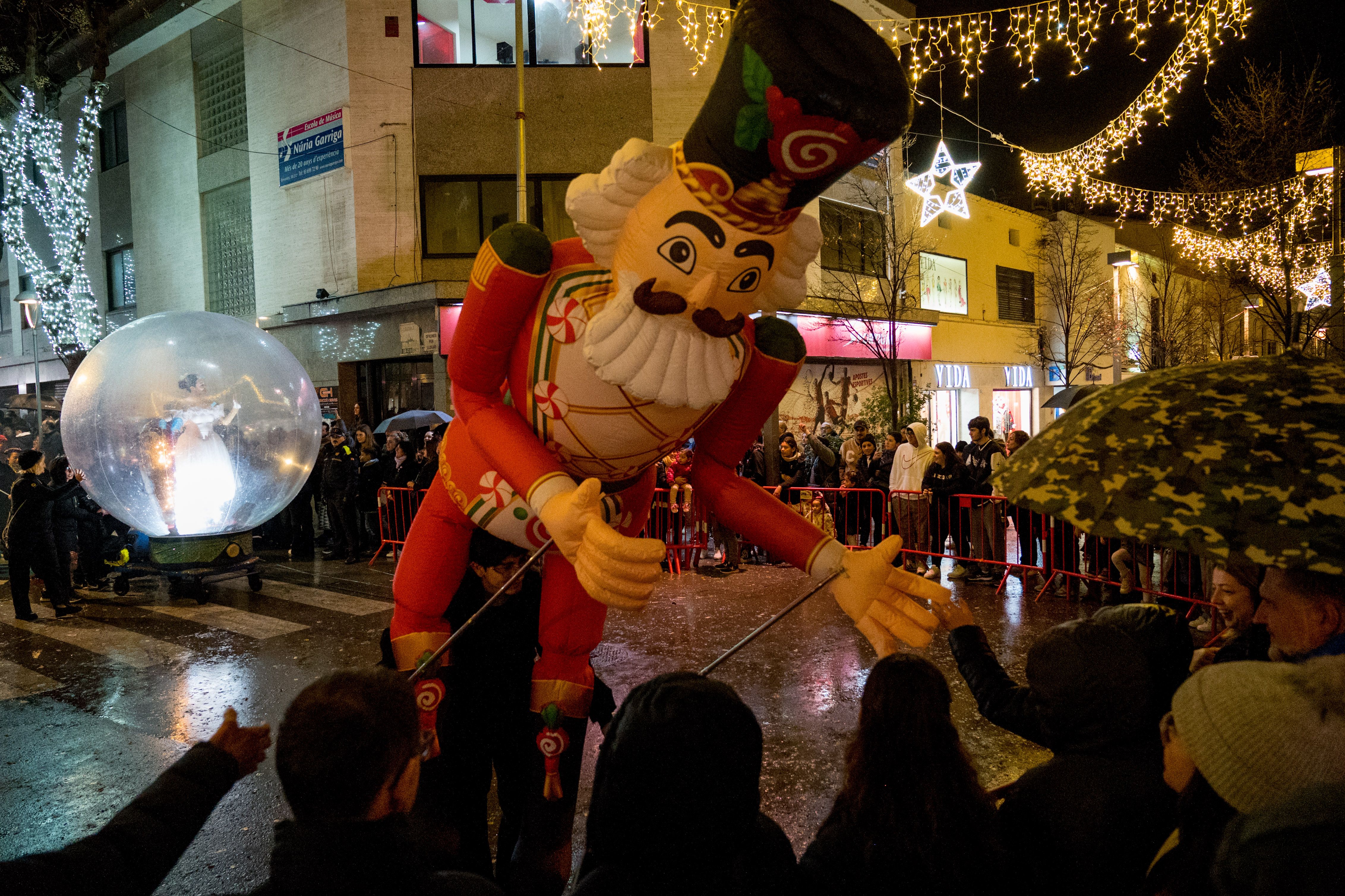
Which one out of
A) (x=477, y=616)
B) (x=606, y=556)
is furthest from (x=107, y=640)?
(x=606, y=556)

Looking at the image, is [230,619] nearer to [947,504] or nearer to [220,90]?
[947,504]

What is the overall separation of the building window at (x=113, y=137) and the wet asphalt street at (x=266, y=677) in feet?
45.9

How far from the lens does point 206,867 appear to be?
3594 millimetres

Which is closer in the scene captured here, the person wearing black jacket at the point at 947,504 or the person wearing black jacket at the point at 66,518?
the person wearing black jacket at the point at 66,518

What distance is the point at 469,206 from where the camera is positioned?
1507 centimetres

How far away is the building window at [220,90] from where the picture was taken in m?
16.8

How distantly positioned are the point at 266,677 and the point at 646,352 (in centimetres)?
525

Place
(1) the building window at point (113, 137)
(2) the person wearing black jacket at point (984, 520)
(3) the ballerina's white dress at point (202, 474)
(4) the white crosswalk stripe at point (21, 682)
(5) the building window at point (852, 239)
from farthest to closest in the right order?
(1) the building window at point (113, 137), (5) the building window at point (852, 239), (2) the person wearing black jacket at point (984, 520), (3) the ballerina's white dress at point (202, 474), (4) the white crosswalk stripe at point (21, 682)

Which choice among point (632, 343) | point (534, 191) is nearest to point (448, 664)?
point (632, 343)

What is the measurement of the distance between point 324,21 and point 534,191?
4.67 metres

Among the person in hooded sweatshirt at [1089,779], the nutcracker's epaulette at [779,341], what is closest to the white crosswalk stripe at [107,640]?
the nutcracker's epaulette at [779,341]

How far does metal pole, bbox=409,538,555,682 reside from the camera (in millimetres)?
2557

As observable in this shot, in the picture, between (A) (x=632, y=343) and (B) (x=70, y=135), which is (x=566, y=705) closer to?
(A) (x=632, y=343)

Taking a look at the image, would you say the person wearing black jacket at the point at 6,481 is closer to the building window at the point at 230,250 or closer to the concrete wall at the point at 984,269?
the building window at the point at 230,250
